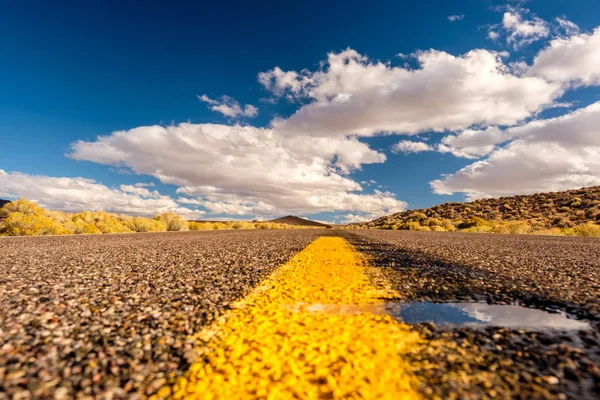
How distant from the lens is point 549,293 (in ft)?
20.6

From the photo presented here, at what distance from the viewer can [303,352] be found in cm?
369

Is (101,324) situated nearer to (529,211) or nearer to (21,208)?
Result: (21,208)

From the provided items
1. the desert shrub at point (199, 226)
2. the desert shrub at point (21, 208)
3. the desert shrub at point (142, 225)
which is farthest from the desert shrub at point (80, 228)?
the desert shrub at point (199, 226)

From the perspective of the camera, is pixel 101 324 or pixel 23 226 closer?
pixel 101 324

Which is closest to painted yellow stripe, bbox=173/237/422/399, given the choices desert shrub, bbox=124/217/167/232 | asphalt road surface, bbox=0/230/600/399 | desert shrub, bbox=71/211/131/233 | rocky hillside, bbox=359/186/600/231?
asphalt road surface, bbox=0/230/600/399

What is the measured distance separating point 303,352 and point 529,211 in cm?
7913

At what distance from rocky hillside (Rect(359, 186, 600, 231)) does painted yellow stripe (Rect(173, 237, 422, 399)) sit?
50440mm

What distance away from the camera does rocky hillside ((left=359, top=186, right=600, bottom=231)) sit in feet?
165

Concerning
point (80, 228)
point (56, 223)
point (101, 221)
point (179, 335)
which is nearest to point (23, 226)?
point (56, 223)

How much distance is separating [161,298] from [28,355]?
94.7 inches

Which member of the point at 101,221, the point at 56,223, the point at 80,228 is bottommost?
the point at 80,228

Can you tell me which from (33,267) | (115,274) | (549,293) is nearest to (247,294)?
(115,274)

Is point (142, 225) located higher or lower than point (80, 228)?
higher

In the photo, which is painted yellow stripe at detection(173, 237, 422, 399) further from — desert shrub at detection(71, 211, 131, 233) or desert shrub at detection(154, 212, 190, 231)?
desert shrub at detection(154, 212, 190, 231)
